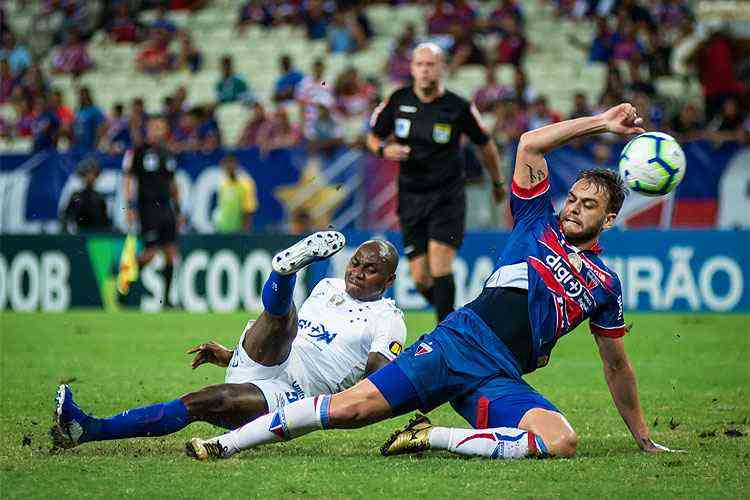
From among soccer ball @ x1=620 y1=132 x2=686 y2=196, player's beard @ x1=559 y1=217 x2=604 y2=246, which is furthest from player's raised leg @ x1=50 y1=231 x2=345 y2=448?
soccer ball @ x1=620 y1=132 x2=686 y2=196

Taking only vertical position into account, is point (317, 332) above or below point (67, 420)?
above

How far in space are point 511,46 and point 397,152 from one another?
11.0 metres

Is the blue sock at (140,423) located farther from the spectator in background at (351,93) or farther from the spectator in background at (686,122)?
the spectator in background at (351,93)

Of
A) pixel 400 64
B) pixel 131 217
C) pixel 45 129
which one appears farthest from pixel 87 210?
pixel 400 64

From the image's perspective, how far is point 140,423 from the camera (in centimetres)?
677

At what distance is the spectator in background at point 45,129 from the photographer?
22891mm

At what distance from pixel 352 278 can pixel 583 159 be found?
10.4 meters

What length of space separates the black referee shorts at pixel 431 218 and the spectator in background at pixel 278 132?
8355 millimetres

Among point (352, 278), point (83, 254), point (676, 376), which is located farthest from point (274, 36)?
point (352, 278)

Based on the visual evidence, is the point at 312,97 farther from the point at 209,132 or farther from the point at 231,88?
the point at 231,88

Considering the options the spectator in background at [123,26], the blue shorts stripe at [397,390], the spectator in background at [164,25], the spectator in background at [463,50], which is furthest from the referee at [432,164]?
the spectator in background at [123,26]

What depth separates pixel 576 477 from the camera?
244 inches

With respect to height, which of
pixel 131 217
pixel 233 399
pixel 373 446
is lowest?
pixel 373 446

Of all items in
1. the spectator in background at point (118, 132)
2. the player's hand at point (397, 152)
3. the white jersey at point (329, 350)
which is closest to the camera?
the white jersey at point (329, 350)
